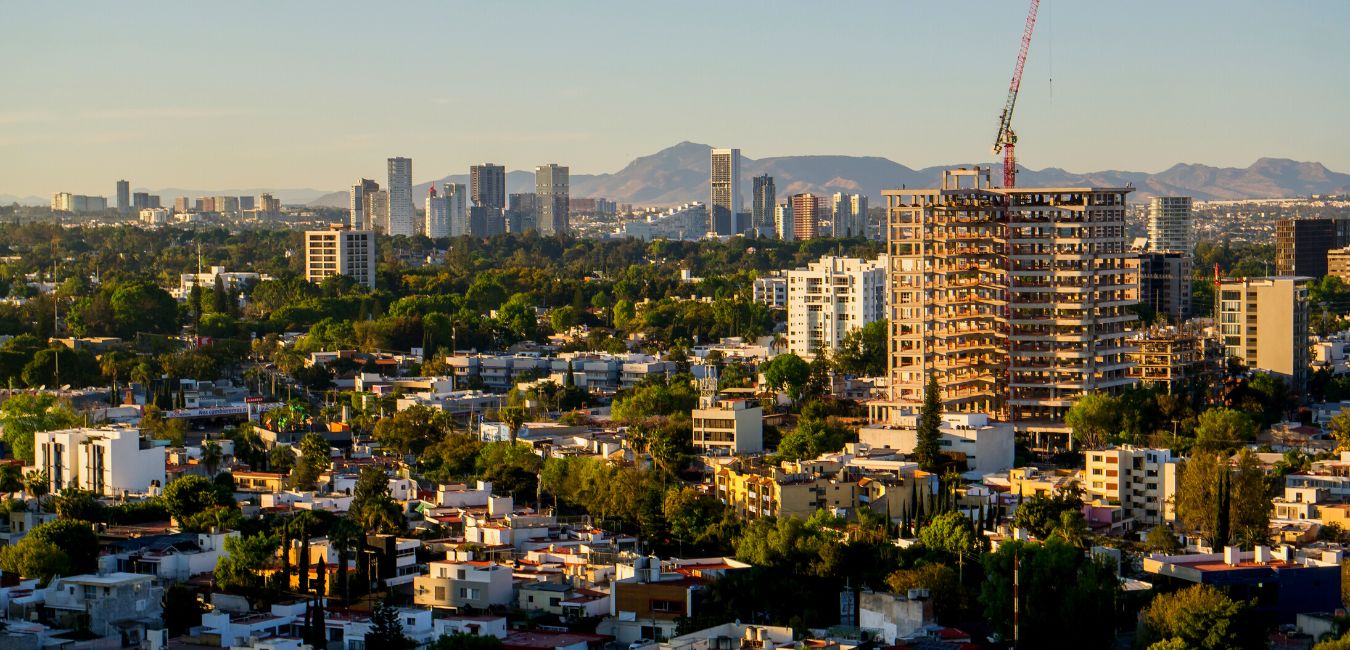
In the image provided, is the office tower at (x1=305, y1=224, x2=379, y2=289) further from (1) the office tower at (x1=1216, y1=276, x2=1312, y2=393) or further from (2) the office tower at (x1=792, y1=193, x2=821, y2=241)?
(2) the office tower at (x1=792, y1=193, x2=821, y2=241)

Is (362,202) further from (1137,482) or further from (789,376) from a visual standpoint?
(1137,482)

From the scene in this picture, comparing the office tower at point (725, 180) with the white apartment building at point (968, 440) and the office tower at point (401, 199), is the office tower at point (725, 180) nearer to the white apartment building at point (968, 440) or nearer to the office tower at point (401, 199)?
the office tower at point (401, 199)

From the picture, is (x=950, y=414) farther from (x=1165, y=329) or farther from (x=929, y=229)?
(x=1165, y=329)

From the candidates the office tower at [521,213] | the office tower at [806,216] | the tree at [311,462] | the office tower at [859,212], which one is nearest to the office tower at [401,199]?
the office tower at [521,213]

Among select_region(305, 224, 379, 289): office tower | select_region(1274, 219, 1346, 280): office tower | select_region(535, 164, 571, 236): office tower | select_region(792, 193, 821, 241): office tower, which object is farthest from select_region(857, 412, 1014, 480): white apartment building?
select_region(535, 164, 571, 236): office tower

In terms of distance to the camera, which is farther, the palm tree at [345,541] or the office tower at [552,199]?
the office tower at [552,199]

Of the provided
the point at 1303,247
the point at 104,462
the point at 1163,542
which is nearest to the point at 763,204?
the point at 1303,247

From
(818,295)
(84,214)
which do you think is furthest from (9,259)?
(84,214)
